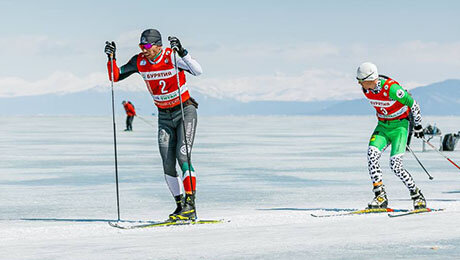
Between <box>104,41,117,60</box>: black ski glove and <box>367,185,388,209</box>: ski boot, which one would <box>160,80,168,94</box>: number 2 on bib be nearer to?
<box>104,41,117,60</box>: black ski glove

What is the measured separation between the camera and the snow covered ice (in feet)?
17.3

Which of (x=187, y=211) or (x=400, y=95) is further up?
(x=400, y=95)

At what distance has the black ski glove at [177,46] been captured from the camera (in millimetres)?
6832

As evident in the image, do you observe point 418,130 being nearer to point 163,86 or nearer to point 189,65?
point 189,65

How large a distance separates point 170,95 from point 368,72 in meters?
1.96

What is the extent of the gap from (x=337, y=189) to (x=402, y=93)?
2967 millimetres

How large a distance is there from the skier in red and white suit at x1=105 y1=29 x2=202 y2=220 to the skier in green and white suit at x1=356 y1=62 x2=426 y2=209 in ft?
5.76

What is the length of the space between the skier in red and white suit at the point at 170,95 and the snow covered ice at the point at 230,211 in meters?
0.49

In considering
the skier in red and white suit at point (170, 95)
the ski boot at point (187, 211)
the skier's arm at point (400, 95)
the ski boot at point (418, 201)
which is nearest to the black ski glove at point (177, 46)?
the skier in red and white suit at point (170, 95)

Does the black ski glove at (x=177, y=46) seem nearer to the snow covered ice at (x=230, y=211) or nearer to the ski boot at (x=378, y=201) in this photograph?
the snow covered ice at (x=230, y=211)

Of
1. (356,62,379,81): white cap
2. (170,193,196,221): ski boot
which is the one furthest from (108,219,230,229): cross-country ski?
(356,62,379,81): white cap

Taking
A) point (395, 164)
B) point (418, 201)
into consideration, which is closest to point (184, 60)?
point (395, 164)

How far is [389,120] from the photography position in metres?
7.71

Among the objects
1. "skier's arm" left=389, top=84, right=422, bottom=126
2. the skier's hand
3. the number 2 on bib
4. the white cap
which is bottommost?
the skier's hand
